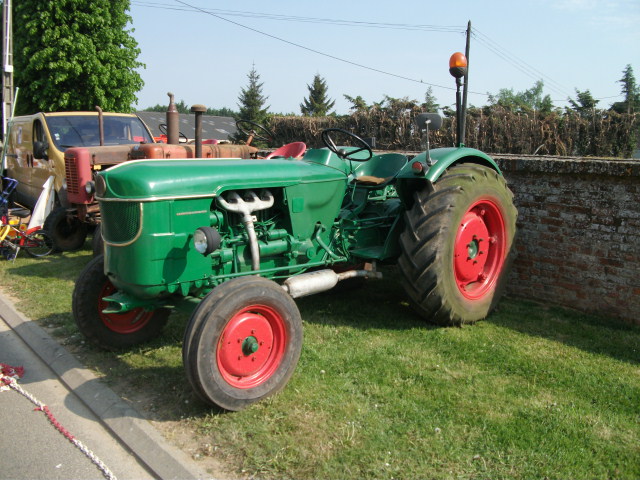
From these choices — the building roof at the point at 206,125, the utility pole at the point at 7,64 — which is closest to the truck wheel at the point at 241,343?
the utility pole at the point at 7,64

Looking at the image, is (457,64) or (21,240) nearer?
(457,64)

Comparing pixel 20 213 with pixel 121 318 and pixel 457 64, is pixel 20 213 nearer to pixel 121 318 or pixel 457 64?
pixel 121 318

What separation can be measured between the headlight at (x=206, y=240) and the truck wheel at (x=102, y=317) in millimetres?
1158

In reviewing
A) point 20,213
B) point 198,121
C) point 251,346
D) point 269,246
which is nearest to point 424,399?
point 251,346

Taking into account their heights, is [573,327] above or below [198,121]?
below

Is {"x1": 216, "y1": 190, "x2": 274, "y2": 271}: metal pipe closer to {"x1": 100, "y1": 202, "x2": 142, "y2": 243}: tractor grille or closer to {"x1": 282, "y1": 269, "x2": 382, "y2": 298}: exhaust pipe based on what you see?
{"x1": 282, "y1": 269, "x2": 382, "y2": 298}: exhaust pipe

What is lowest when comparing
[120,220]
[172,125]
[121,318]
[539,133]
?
[121,318]

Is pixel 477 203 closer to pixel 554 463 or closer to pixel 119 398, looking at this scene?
pixel 554 463

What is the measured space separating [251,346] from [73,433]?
1.15 metres

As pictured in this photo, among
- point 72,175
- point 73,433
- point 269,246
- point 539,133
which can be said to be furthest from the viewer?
point 539,133

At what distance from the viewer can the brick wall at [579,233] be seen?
472 cm

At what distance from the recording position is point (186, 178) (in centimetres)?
353

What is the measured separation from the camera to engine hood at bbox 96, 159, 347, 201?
340 centimetres

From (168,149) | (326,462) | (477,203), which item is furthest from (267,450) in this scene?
(168,149)
